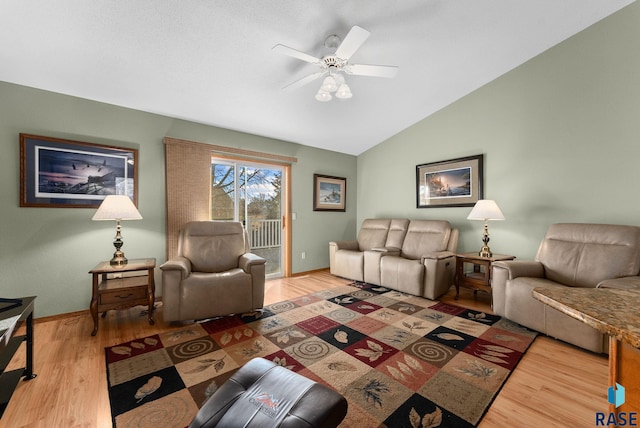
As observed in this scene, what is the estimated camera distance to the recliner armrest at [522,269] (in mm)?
2643

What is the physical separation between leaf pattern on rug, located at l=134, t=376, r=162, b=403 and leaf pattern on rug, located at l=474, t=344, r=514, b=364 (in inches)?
90.3

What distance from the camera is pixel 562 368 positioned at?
6.22 ft

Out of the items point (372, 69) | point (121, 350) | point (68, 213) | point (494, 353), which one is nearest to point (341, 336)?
point (494, 353)

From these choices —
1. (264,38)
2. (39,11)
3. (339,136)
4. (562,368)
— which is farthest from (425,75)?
(39,11)

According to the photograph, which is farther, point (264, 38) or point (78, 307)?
point (78, 307)

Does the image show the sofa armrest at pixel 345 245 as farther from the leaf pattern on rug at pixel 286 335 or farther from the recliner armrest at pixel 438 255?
the leaf pattern on rug at pixel 286 335

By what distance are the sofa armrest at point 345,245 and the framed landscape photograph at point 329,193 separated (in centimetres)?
73

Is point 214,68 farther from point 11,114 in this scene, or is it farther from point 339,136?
point 339,136

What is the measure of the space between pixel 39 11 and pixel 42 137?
4.22ft

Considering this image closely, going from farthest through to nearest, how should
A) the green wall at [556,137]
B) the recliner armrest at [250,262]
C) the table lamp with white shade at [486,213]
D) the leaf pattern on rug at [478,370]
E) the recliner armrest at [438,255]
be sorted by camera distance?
the recliner armrest at [438,255]
the table lamp with white shade at [486,213]
the recliner armrest at [250,262]
the green wall at [556,137]
the leaf pattern on rug at [478,370]

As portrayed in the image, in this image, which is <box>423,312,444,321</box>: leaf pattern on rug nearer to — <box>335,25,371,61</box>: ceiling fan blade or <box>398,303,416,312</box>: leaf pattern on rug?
<box>398,303,416,312</box>: leaf pattern on rug

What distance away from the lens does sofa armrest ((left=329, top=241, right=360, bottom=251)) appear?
4.57 meters

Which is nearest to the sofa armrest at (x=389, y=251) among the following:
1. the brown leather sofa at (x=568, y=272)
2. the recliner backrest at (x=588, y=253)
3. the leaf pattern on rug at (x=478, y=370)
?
the brown leather sofa at (x=568, y=272)

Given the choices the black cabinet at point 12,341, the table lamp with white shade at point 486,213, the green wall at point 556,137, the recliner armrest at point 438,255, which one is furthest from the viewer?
the recliner armrest at point 438,255
